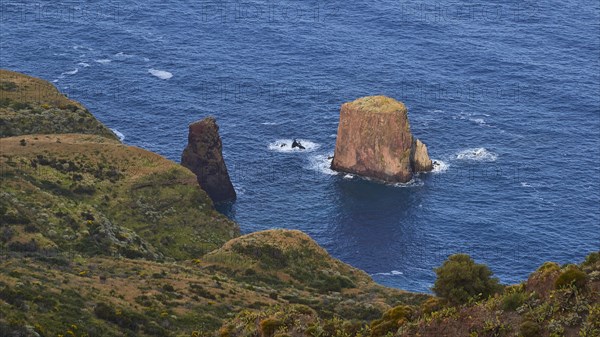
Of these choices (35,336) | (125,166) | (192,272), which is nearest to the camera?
(35,336)

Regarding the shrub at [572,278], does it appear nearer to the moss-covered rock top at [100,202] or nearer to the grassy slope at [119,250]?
the grassy slope at [119,250]

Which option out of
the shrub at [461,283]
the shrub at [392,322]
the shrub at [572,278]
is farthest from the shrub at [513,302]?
the shrub at [461,283]

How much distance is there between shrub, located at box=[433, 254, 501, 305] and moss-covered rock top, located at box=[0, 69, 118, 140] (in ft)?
333

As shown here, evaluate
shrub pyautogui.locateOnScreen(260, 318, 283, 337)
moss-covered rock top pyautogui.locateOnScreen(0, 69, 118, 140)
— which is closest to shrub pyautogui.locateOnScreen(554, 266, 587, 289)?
shrub pyautogui.locateOnScreen(260, 318, 283, 337)

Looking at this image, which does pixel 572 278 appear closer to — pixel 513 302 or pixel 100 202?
pixel 513 302

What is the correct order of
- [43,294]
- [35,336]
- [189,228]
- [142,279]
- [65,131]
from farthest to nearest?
[65,131] < [189,228] < [142,279] < [43,294] < [35,336]

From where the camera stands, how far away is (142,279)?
119938mm

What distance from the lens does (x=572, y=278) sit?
258 ft

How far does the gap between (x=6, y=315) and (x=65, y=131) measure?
99.2 metres

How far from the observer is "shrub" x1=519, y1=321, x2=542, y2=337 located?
247ft

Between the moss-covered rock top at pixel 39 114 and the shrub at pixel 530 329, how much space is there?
11877 centimetres

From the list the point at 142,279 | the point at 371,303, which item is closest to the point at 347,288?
the point at 371,303

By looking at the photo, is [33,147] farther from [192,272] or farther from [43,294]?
[43,294]

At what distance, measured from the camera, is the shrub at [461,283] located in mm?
92875
